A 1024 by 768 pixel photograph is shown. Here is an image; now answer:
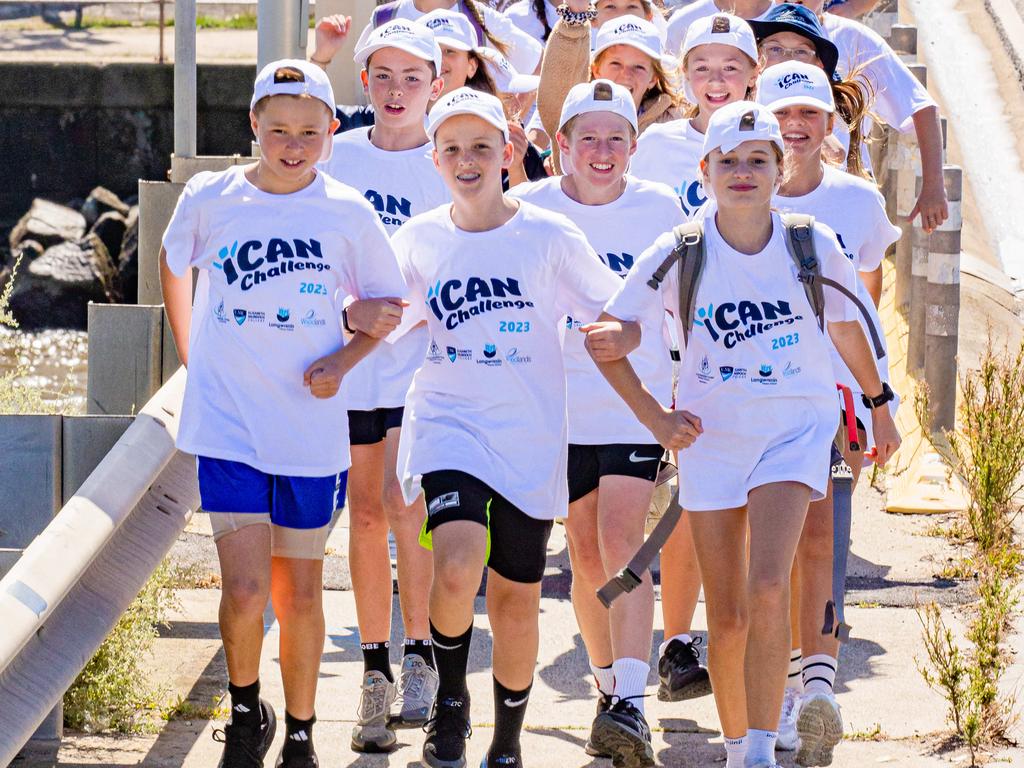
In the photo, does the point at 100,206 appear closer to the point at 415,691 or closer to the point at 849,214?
the point at 415,691

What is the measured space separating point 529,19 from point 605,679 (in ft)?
14.6

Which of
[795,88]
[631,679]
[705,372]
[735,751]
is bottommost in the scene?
[735,751]

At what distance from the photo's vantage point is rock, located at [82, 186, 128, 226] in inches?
904

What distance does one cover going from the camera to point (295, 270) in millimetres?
5738

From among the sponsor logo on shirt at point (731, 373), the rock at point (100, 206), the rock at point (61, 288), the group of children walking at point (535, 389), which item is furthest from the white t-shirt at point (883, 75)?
the rock at point (100, 206)

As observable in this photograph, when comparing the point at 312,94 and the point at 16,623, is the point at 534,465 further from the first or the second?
the point at 16,623

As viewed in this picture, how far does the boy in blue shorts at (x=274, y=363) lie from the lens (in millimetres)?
5676

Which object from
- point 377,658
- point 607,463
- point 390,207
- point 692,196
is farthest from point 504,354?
point 692,196

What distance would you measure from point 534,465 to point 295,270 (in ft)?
3.13

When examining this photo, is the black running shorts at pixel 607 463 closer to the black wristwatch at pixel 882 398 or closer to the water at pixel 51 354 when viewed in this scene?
the black wristwatch at pixel 882 398

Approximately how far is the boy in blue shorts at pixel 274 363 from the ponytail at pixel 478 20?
219 cm

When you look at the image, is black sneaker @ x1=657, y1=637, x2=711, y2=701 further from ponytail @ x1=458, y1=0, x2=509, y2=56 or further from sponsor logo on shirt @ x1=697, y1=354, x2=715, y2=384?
ponytail @ x1=458, y1=0, x2=509, y2=56

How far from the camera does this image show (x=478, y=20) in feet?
26.4

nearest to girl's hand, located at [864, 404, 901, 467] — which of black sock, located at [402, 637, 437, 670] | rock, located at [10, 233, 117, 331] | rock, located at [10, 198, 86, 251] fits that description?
black sock, located at [402, 637, 437, 670]
